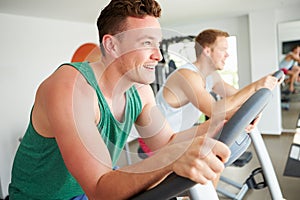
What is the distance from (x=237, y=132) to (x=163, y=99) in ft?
3.79

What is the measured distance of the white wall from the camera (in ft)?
Answer: 11.8

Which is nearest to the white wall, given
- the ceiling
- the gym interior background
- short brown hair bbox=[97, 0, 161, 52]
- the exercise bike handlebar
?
the gym interior background

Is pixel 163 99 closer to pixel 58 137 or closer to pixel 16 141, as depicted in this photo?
pixel 58 137

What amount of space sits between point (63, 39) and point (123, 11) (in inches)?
159

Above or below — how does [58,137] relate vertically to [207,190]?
above

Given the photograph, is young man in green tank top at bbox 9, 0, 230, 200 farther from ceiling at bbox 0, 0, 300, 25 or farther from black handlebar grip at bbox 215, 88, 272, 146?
ceiling at bbox 0, 0, 300, 25

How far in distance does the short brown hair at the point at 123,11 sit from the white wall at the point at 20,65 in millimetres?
3260

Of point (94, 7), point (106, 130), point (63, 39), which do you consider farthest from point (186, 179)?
point (63, 39)

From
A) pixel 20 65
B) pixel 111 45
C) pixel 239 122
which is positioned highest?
pixel 20 65

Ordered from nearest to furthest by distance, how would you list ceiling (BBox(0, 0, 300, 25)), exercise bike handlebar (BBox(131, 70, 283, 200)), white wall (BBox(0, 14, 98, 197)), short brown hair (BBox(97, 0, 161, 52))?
exercise bike handlebar (BBox(131, 70, 283, 200))
short brown hair (BBox(97, 0, 161, 52))
ceiling (BBox(0, 0, 300, 25))
white wall (BBox(0, 14, 98, 197))

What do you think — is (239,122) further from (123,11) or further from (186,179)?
(123,11)

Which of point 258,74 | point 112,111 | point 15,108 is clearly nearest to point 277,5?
point 258,74

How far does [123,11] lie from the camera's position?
786 millimetres

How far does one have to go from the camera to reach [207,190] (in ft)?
2.39
